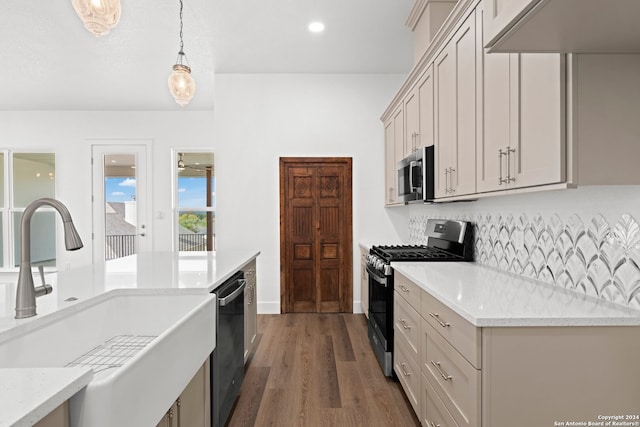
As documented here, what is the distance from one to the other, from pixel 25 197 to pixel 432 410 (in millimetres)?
7445

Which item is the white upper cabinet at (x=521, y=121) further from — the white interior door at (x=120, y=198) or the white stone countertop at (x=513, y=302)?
the white interior door at (x=120, y=198)

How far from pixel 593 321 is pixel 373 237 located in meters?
3.47

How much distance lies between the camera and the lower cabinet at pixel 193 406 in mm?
1323

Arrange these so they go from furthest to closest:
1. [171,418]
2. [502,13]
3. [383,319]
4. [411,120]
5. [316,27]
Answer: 1. [316,27]
2. [411,120]
3. [383,319]
4. [171,418]
5. [502,13]

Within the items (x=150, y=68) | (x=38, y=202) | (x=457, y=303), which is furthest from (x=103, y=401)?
(x=150, y=68)

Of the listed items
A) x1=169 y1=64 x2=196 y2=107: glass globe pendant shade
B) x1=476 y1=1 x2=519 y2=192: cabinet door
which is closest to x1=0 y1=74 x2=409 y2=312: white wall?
x1=169 y1=64 x2=196 y2=107: glass globe pendant shade

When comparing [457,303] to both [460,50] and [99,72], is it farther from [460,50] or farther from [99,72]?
[99,72]

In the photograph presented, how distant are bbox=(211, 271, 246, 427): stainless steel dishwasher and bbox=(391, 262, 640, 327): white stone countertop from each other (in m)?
1.07

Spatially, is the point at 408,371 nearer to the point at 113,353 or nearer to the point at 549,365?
Answer: the point at 549,365

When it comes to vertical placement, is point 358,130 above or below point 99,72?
below

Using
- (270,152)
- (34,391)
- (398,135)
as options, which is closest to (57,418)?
(34,391)

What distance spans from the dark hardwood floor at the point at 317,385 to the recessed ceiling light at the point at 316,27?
309 cm

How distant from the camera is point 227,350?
2.16 metres

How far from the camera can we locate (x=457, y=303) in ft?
4.91
